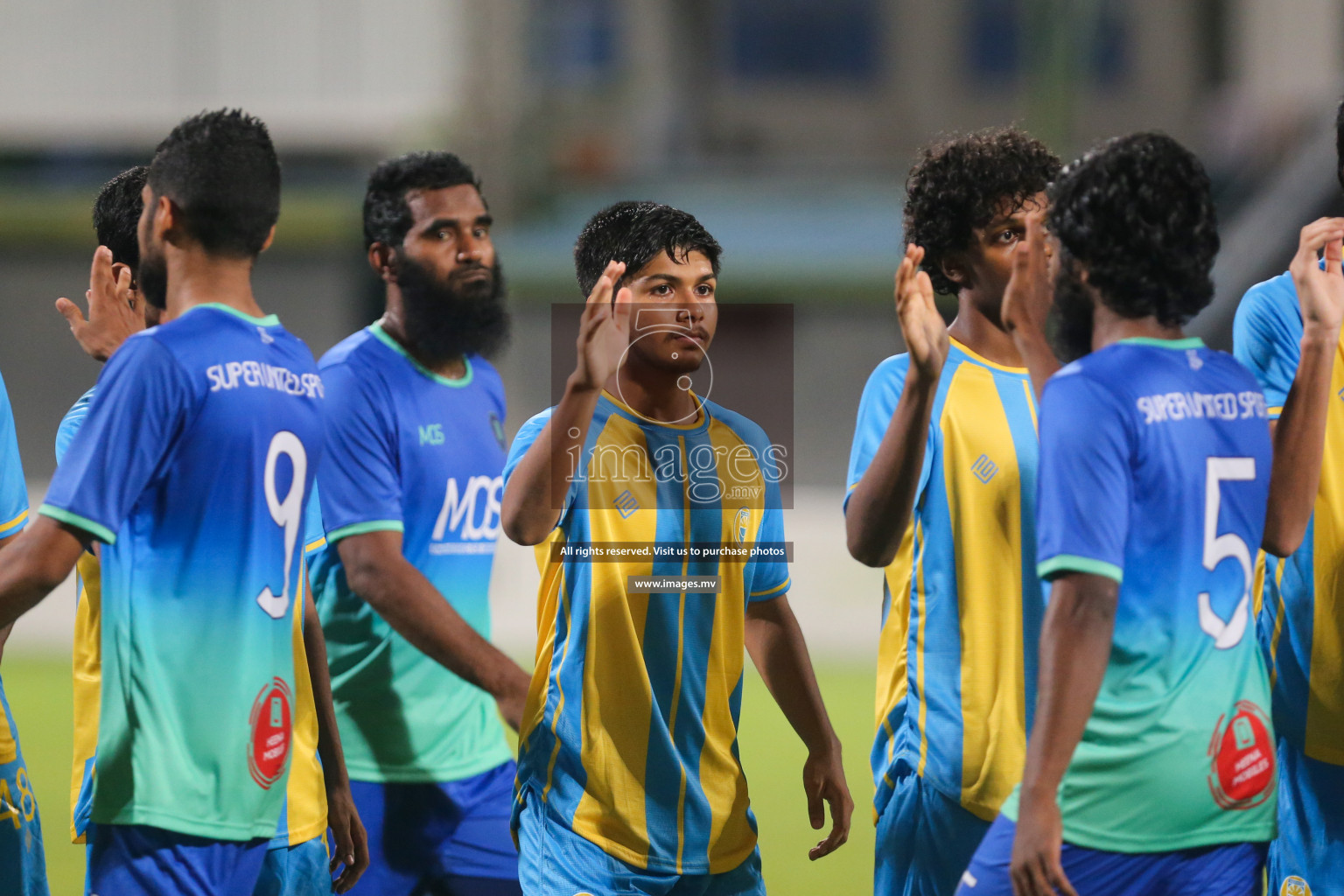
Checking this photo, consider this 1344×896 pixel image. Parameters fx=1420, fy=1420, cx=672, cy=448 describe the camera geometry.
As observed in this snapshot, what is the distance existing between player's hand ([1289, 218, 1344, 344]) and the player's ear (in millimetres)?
2543

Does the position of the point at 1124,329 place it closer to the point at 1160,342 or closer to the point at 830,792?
the point at 1160,342

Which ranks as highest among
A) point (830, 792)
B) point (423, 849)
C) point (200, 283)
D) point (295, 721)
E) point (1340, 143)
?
point (1340, 143)

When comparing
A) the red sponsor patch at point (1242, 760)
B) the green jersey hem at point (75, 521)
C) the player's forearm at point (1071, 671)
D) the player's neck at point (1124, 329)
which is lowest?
the red sponsor patch at point (1242, 760)

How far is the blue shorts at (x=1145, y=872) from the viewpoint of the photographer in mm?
2482

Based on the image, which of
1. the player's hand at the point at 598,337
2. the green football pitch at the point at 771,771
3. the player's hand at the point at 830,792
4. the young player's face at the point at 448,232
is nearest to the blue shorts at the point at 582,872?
the player's hand at the point at 830,792

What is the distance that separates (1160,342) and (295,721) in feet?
6.46

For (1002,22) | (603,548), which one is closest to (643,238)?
(603,548)

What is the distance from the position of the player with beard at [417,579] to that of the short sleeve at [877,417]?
3.56 feet

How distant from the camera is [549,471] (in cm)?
286

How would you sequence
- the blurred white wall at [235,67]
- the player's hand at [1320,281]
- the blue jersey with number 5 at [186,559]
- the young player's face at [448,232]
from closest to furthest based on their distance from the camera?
the blue jersey with number 5 at [186,559]
the player's hand at [1320,281]
the young player's face at [448,232]
the blurred white wall at [235,67]

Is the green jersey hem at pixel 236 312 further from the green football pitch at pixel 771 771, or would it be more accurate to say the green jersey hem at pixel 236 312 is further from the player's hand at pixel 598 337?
the green football pitch at pixel 771 771

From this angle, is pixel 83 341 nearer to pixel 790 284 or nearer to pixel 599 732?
pixel 599 732

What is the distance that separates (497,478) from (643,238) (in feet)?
4.01

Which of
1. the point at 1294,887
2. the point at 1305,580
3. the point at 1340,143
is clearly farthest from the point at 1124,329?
the point at 1294,887
